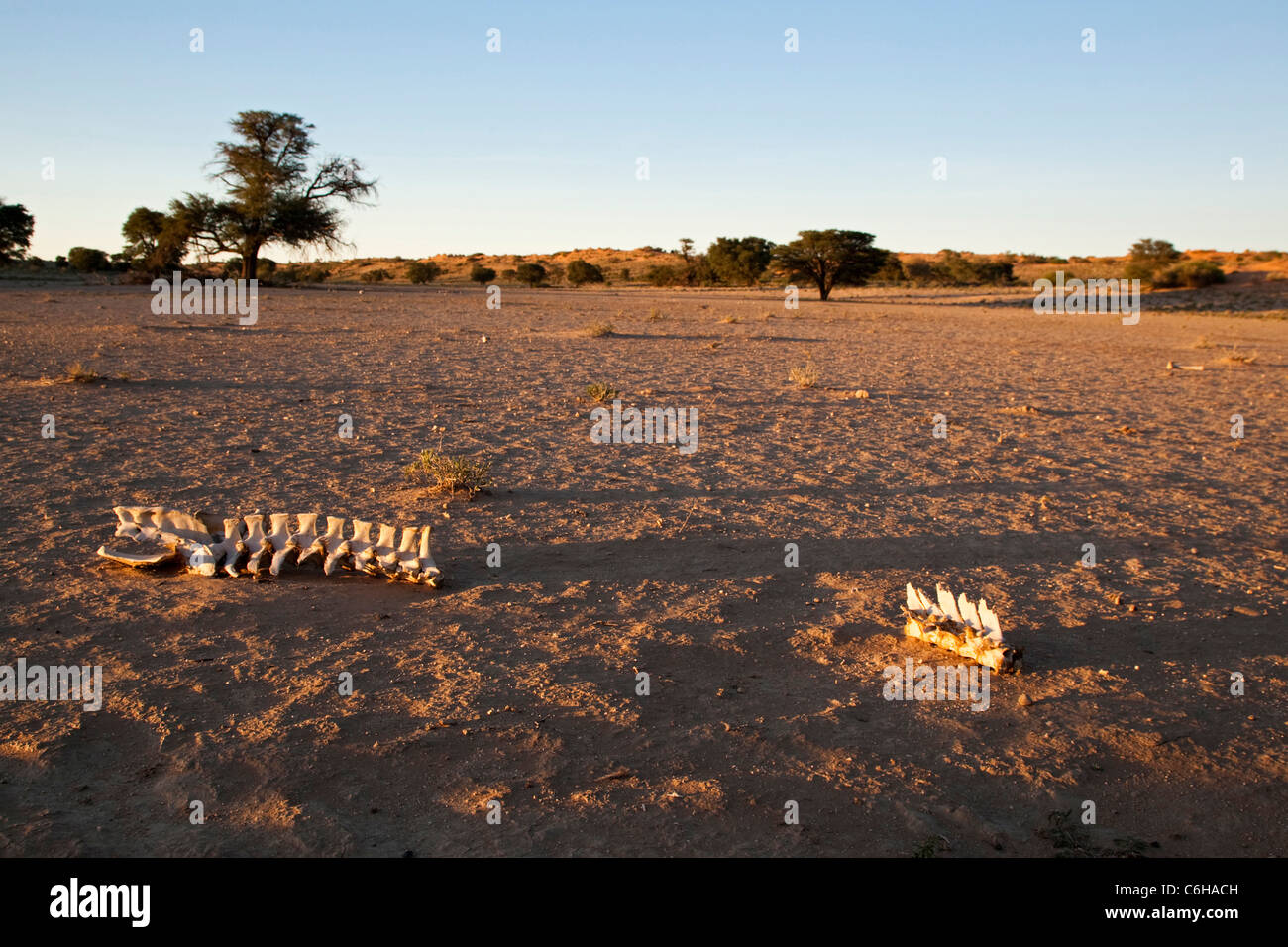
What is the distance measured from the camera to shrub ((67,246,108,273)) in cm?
4134

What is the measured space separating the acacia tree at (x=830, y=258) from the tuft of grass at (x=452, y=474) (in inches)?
1227

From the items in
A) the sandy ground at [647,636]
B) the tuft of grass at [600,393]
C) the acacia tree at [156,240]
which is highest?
the acacia tree at [156,240]

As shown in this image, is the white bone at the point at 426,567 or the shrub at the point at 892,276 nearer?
the white bone at the point at 426,567

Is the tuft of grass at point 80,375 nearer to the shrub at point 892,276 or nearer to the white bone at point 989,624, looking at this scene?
the white bone at point 989,624

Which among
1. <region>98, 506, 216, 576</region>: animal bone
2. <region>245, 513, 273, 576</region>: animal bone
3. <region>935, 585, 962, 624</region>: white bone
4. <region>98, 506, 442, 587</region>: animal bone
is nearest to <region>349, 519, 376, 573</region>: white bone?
<region>98, 506, 442, 587</region>: animal bone

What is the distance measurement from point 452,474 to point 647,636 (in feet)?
8.62

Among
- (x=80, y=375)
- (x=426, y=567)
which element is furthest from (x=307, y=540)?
(x=80, y=375)

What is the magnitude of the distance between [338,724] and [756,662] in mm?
1792

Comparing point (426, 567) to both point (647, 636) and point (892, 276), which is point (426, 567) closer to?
point (647, 636)

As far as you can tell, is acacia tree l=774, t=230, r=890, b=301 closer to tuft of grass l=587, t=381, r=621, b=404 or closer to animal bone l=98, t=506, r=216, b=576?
tuft of grass l=587, t=381, r=621, b=404

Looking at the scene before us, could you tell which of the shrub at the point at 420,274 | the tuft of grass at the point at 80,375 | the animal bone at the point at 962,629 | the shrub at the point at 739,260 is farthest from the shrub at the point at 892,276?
the animal bone at the point at 962,629

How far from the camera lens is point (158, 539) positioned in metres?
5.16

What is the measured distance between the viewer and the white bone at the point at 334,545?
4895 millimetres
